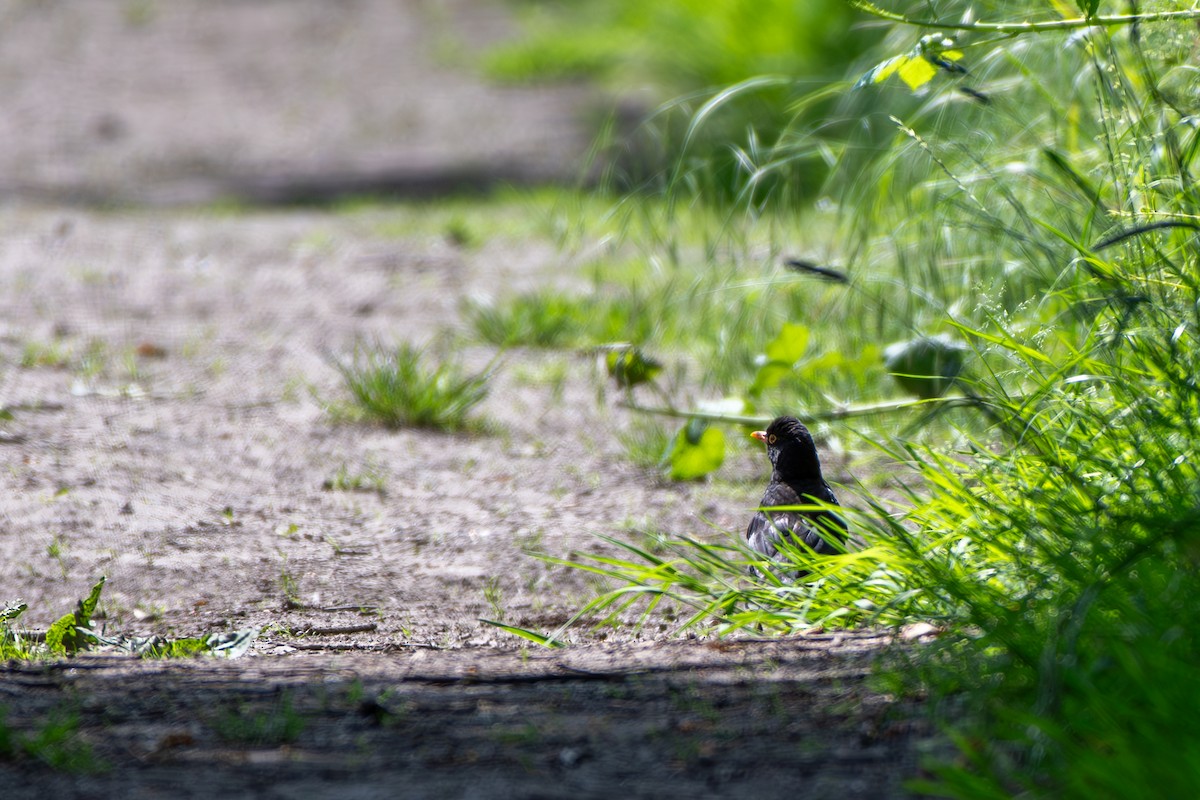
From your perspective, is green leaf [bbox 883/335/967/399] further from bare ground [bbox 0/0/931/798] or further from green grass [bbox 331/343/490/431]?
green grass [bbox 331/343/490/431]

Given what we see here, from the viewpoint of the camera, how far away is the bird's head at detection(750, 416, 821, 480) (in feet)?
10.7

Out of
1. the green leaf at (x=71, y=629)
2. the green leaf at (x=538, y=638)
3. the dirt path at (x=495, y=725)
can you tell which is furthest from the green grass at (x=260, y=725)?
the green leaf at (x=71, y=629)

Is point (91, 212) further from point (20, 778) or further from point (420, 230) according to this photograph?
point (20, 778)

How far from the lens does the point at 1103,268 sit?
8.81 feet

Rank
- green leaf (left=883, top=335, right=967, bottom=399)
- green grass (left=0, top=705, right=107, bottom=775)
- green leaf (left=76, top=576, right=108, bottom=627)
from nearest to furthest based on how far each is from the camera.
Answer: green grass (left=0, top=705, right=107, bottom=775) → green leaf (left=76, top=576, right=108, bottom=627) → green leaf (left=883, top=335, right=967, bottom=399)

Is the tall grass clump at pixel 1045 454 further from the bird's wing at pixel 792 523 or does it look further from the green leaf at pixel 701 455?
the green leaf at pixel 701 455

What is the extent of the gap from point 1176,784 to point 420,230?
573 centimetres

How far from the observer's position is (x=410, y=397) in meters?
4.36

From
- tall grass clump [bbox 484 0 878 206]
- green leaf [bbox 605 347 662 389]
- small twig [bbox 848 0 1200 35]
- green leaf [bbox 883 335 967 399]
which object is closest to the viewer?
small twig [bbox 848 0 1200 35]

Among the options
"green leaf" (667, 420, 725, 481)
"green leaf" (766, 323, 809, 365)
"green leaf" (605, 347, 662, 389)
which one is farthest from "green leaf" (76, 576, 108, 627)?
"green leaf" (766, 323, 809, 365)

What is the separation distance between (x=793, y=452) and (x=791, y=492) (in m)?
0.11

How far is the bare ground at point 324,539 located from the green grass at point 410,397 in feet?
0.23

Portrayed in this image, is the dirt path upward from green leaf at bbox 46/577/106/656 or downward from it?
downward

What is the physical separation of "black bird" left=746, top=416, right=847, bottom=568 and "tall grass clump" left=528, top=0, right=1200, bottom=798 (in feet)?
0.39
